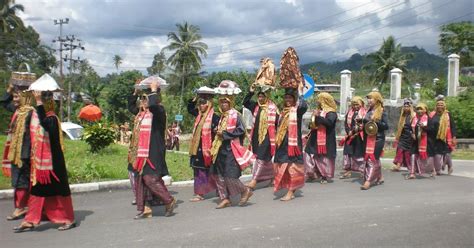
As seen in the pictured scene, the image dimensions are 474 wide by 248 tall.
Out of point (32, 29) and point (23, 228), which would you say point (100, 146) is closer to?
point (23, 228)

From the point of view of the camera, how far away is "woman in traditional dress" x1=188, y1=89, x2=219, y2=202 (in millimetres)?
7688

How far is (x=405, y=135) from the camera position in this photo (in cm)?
1112

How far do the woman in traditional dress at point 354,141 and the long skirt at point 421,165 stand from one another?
1.27 meters

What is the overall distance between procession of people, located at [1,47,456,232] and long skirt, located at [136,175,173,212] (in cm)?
1

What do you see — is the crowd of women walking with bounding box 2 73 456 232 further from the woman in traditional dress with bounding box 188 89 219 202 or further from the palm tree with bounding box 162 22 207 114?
the palm tree with bounding box 162 22 207 114

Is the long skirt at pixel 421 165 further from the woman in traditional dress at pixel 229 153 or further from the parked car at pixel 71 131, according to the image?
the parked car at pixel 71 131

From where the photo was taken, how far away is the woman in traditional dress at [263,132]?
841 cm

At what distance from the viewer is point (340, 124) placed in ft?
75.9

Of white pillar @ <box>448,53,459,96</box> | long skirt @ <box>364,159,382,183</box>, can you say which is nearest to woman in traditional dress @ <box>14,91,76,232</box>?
long skirt @ <box>364,159,382,183</box>

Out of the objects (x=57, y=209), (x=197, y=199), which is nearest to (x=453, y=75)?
(x=197, y=199)

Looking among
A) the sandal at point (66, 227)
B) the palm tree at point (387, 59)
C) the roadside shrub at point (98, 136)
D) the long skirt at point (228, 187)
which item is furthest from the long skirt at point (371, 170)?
the palm tree at point (387, 59)

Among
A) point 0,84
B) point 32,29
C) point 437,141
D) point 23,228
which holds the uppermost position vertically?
point 32,29

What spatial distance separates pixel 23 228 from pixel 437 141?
28.1 feet

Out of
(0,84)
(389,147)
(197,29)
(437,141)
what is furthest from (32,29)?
(437,141)
